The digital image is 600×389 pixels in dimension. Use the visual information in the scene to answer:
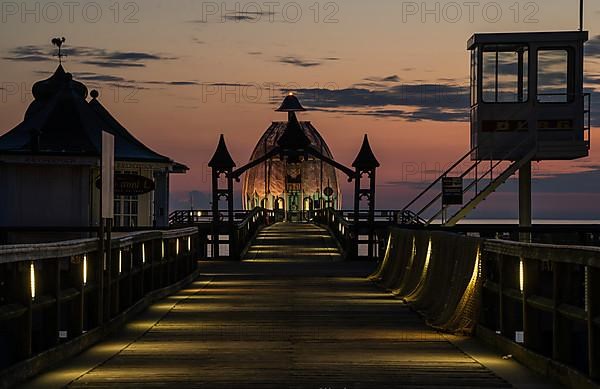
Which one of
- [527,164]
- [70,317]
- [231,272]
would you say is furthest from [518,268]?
[527,164]

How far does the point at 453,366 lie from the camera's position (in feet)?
43.9

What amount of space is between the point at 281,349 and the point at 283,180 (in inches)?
5795

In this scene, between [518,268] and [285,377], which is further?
[518,268]

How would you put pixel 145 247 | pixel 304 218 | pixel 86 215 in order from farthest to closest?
pixel 304 218 < pixel 86 215 < pixel 145 247

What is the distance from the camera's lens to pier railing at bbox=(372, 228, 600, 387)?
11.3m

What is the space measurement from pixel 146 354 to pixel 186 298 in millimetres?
9892

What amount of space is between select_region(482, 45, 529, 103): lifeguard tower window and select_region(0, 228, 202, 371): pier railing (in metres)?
18.7

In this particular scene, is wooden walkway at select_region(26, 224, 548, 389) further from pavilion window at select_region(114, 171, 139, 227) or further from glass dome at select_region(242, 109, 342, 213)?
glass dome at select_region(242, 109, 342, 213)

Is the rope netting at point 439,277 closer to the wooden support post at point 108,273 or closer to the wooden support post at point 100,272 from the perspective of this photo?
the wooden support post at point 108,273

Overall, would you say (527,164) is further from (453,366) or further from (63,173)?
(453,366)

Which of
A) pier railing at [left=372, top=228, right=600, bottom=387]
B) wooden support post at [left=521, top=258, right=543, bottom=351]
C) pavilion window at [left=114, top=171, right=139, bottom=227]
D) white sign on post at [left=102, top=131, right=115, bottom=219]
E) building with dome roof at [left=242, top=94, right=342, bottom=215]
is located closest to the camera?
pier railing at [left=372, top=228, right=600, bottom=387]

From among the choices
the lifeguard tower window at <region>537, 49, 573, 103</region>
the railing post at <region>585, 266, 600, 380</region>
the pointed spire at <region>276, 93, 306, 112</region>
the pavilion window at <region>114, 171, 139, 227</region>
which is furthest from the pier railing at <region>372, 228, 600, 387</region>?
the pointed spire at <region>276, 93, 306, 112</region>

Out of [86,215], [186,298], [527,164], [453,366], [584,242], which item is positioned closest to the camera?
[453,366]

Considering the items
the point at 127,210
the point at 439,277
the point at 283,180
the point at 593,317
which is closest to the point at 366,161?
the point at 127,210
